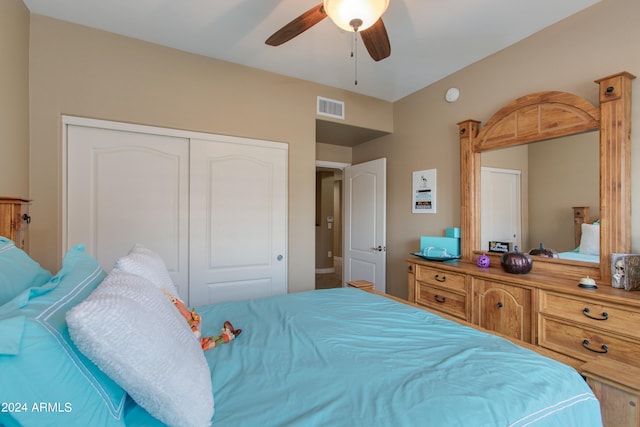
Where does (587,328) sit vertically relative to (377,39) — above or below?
below

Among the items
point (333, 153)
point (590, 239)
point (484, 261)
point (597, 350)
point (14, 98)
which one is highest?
point (333, 153)

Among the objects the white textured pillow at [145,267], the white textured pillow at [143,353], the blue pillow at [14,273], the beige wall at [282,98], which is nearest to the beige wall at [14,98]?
the beige wall at [282,98]

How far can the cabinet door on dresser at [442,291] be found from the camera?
7.50 ft

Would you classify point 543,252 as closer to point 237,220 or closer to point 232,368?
point 232,368

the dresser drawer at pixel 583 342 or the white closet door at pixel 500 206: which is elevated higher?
the white closet door at pixel 500 206

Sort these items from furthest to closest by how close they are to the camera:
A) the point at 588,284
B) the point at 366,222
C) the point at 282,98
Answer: the point at 366,222
the point at 282,98
the point at 588,284

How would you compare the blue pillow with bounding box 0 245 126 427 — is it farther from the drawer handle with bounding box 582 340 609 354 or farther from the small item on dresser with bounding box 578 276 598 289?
the small item on dresser with bounding box 578 276 598 289

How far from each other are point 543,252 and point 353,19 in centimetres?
205

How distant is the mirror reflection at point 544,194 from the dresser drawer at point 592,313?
0.41 metres

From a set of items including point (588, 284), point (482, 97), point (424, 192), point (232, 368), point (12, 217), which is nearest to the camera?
point (232, 368)

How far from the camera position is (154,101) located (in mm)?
2369

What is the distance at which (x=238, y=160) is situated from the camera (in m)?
2.73

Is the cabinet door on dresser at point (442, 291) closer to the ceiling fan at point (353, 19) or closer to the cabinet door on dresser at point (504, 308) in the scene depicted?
the cabinet door on dresser at point (504, 308)

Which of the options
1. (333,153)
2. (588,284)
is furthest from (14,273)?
(333,153)
